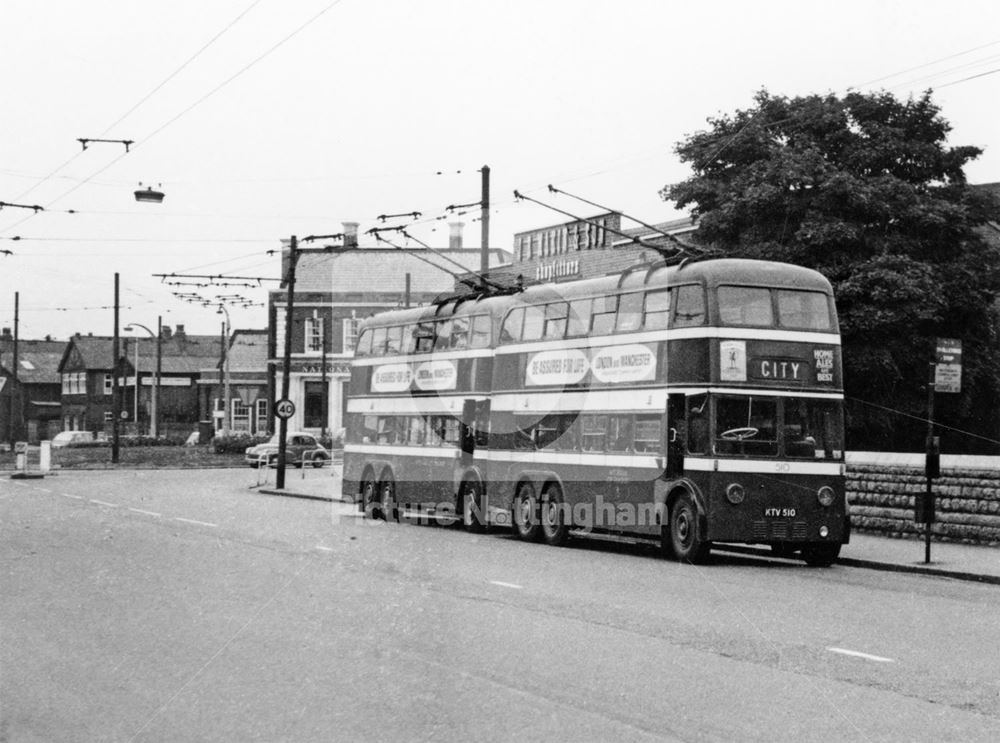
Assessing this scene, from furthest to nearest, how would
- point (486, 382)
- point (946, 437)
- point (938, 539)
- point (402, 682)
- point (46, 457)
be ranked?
point (46, 457) → point (946, 437) → point (486, 382) → point (938, 539) → point (402, 682)

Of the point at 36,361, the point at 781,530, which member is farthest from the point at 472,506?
the point at 36,361

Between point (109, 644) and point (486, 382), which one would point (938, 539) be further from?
point (109, 644)

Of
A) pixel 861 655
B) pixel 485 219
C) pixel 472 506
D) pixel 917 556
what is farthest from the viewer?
pixel 485 219

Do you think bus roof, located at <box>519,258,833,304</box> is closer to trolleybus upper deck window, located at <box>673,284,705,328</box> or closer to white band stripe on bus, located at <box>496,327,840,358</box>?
trolleybus upper deck window, located at <box>673,284,705,328</box>

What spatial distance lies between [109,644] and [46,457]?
44.5 meters

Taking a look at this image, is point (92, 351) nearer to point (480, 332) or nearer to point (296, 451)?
point (296, 451)

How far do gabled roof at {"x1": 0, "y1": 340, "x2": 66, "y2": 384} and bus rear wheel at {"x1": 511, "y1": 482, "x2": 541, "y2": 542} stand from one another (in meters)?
98.0

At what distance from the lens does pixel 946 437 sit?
36156mm

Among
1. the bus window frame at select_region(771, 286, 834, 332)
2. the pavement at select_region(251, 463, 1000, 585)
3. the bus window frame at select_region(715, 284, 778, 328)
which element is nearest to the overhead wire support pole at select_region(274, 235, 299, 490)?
the pavement at select_region(251, 463, 1000, 585)

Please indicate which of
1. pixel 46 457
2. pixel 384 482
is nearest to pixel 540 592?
pixel 384 482

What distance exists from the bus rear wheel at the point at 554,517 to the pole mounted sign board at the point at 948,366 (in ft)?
23.1

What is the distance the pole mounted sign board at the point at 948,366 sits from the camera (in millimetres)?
18141

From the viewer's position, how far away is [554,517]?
23.5 meters

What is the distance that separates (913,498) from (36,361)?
10590 centimetres
